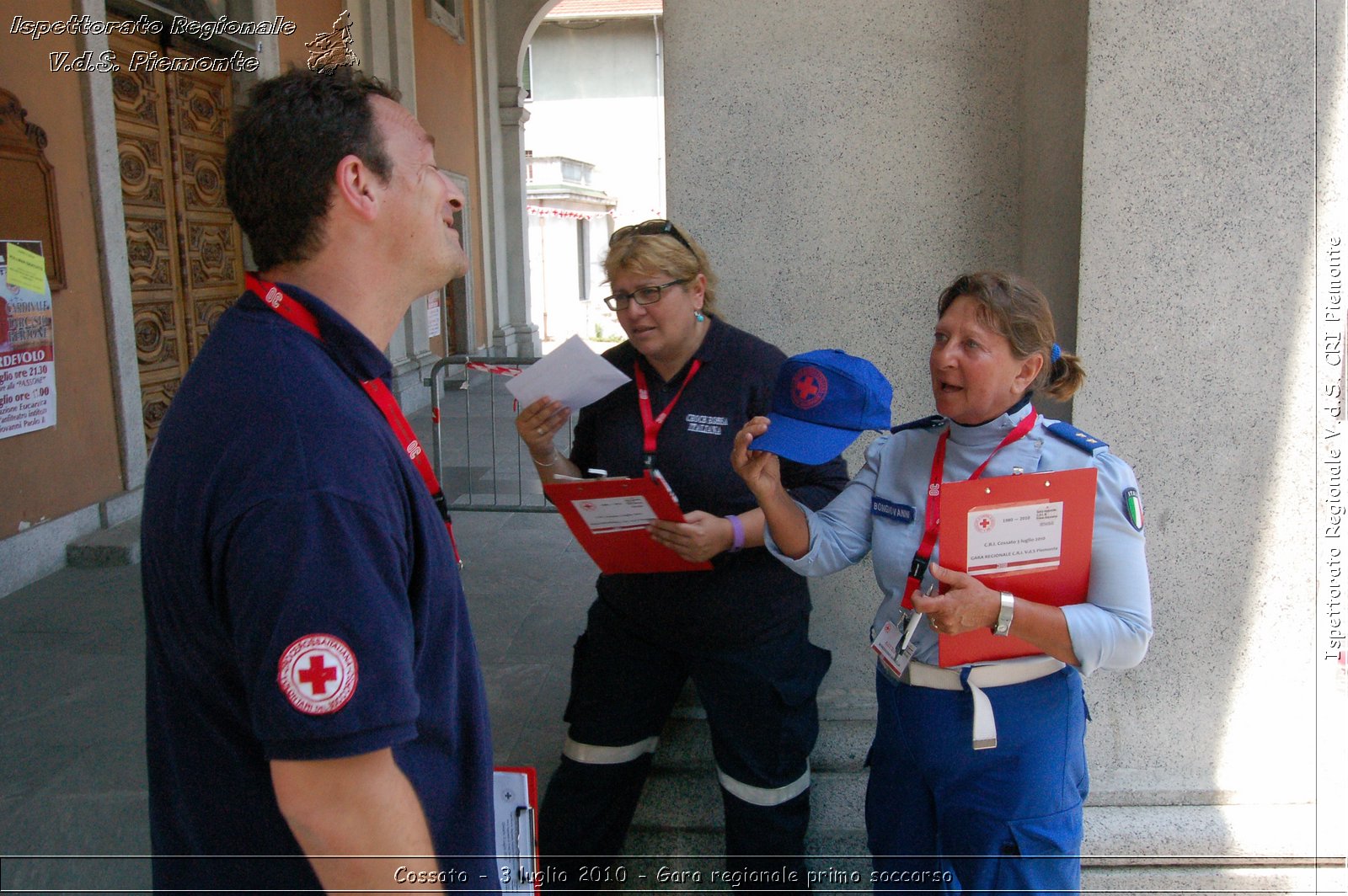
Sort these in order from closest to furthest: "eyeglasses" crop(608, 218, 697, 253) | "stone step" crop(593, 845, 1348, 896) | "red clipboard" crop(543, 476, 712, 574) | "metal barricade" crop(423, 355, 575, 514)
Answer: "red clipboard" crop(543, 476, 712, 574) → "eyeglasses" crop(608, 218, 697, 253) → "stone step" crop(593, 845, 1348, 896) → "metal barricade" crop(423, 355, 575, 514)

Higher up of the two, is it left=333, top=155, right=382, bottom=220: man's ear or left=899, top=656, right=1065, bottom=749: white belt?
left=333, top=155, right=382, bottom=220: man's ear

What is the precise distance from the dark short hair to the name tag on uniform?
1345 millimetres

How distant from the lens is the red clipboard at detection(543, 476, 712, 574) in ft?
7.71

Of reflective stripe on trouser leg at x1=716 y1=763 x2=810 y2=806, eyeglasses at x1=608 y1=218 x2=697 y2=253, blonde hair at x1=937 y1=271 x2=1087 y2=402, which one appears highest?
eyeglasses at x1=608 y1=218 x2=697 y2=253

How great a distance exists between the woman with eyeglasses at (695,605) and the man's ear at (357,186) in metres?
1.19

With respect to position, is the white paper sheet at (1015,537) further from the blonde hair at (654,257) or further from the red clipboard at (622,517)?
the blonde hair at (654,257)

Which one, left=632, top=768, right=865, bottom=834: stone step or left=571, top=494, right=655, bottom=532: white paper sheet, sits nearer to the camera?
A: left=571, top=494, right=655, bottom=532: white paper sheet

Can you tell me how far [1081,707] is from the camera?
7.06ft

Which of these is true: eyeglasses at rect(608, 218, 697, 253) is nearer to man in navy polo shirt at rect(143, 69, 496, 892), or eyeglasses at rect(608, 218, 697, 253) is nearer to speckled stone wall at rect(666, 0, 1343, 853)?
speckled stone wall at rect(666, 0, 1343, 853)

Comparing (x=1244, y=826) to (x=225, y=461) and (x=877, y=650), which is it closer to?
(x=877, y=650)

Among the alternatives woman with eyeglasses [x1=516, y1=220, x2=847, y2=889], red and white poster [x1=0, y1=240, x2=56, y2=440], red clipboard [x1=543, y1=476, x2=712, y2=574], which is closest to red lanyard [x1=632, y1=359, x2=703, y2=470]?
woman with eyeglasses [x1=516, y1=220, x2=847, y2=889]

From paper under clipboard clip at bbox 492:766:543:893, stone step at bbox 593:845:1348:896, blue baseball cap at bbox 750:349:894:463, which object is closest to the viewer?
paper under clipboard clip at bbox 492:766:543:893

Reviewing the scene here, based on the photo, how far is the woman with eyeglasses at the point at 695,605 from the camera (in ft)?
8.52

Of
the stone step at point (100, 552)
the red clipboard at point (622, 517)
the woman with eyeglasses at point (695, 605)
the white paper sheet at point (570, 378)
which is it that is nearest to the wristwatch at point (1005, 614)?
the woman with eyeglasses at point (695, 605)
